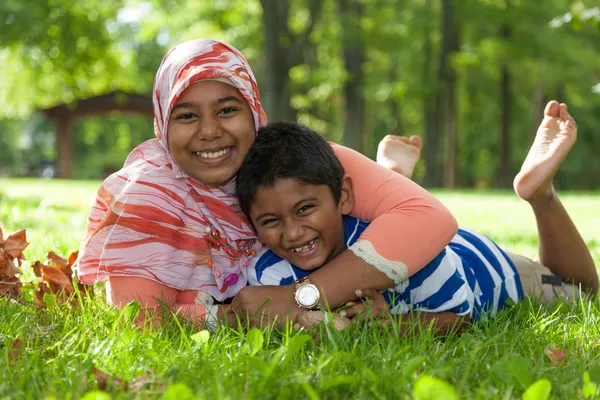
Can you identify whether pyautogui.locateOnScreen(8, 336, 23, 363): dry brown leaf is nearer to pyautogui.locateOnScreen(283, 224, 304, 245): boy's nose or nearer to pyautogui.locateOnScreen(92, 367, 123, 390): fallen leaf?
pyautogui.locateOnScreen(92, 367, 123, 390): fallen leaf

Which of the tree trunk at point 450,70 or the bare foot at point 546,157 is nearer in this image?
the bare foot at point 546,157

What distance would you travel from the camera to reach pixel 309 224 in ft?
8.87

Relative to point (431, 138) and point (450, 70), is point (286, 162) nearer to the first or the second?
point (450, 70)

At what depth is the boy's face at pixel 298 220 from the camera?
269 centimetres

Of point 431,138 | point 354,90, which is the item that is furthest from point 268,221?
point 431,138

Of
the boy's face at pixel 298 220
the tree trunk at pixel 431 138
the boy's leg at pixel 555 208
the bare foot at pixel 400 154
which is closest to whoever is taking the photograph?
the boy's face at pixel 298 220

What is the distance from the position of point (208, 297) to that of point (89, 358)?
99cm

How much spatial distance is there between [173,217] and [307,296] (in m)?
0.69

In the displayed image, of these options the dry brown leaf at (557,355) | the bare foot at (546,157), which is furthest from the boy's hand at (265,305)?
the bare foot at (546,157)

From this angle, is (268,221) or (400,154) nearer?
(268,221)

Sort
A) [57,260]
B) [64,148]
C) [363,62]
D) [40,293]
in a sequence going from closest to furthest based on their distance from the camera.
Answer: [40,293]
[57,260]
[363,62]
[64,148]

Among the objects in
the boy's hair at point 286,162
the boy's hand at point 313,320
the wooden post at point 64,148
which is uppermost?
the boy's hair at point 286,162

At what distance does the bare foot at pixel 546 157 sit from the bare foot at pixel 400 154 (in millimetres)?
722

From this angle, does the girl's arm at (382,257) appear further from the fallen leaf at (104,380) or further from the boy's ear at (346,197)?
the fallen leaf at (104,380)
